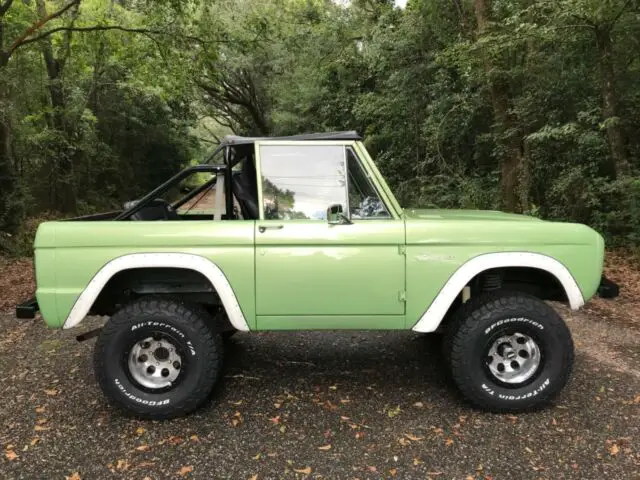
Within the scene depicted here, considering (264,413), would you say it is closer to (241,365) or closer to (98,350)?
(241,365)

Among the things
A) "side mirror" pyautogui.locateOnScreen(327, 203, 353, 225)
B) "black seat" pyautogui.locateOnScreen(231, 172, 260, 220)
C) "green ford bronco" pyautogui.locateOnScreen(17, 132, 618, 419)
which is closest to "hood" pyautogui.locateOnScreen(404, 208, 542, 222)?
"green ford bronco" pyautogui.locateOnScreen(17, 132, 618, 419)

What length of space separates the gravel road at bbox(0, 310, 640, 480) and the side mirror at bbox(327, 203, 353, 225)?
1364 mm

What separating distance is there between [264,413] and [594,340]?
11.5 feet

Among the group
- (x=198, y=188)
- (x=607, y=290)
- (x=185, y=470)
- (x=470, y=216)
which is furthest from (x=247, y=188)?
(x=607, y=290)

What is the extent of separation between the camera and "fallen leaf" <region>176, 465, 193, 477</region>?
9.64ft

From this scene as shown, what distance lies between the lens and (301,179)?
146 inches

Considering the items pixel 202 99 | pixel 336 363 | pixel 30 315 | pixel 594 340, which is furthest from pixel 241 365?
pixel 202 99

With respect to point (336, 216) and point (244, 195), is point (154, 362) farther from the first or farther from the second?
point (336, 216)

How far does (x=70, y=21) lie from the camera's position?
10.9 metres

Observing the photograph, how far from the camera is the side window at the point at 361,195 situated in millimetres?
3666

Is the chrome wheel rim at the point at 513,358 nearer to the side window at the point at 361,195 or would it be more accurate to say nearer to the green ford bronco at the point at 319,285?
the green ford bronco at the point at 319,285

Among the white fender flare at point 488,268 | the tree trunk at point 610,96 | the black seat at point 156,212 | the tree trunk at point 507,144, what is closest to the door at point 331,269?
the white fender flare at point 488,268

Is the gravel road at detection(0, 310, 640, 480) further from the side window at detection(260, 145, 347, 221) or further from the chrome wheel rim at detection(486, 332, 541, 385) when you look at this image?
the side window at detection(260, 145, 347, 221)

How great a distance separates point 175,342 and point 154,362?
0.26 metres
